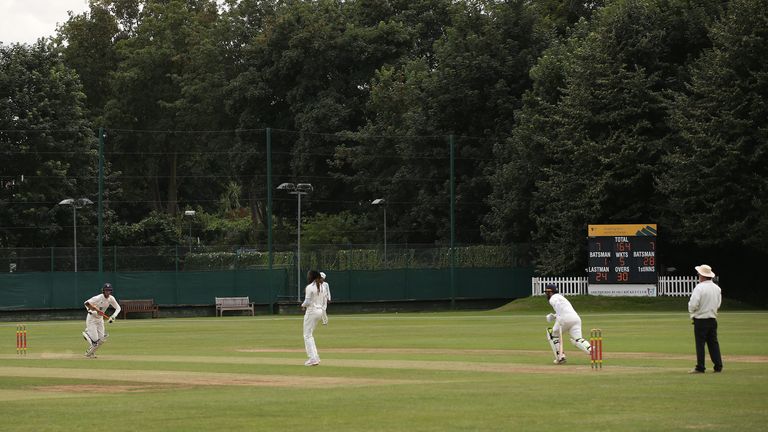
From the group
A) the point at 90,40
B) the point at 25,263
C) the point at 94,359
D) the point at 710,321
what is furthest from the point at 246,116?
the point at 710,321

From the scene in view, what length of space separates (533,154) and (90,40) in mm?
53493

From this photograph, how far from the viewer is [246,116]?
9319 centimetres

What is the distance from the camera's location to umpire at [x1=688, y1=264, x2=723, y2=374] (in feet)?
78.7

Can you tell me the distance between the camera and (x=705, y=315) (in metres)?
24.0

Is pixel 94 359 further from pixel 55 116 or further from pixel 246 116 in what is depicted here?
pixel 246 116

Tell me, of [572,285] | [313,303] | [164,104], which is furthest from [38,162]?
[313,303]

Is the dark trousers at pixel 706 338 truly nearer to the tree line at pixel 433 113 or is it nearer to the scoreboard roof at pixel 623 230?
the tree line at pixel 433 113

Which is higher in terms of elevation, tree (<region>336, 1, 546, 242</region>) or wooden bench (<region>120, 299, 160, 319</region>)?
tree (<region>336, 1, 546, 242</region>)

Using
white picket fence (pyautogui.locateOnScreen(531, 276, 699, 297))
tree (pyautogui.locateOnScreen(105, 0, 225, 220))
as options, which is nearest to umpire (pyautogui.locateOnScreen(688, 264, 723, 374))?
white picket fence (pyautogui.locateOnScreen(531, 276, 699, 297))

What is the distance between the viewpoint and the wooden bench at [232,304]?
65.8 m

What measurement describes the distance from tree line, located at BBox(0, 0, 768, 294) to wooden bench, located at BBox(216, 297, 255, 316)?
11.6 metres

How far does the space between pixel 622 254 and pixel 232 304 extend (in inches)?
742

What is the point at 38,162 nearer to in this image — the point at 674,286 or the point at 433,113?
the point at 433,113

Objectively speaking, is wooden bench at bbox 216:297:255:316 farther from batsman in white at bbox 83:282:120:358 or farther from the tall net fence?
batsman in white at bbox 83:282:120:358
